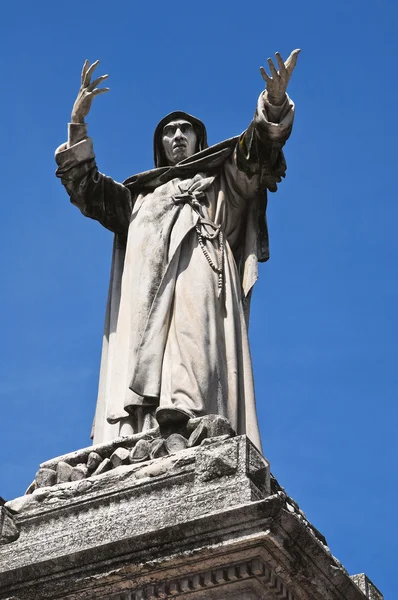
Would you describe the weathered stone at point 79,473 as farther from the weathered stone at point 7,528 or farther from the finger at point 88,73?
the finger at point 88,73

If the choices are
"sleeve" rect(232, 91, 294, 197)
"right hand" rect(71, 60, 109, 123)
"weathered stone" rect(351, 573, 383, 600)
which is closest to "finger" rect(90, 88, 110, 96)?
"right hand" rect(71, 60, 109, 123)

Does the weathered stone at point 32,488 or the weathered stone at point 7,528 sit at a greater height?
the weathered stone at point 32,488

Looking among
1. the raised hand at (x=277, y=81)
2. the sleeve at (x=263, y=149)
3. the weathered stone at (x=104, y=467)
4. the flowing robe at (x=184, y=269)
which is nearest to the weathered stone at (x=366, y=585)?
the flowing robe at (x=184, y=269)

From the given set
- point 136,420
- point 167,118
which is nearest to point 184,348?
point 136,420

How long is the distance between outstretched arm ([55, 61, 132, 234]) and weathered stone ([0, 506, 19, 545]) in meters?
3.86

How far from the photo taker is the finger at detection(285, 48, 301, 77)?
12984mm

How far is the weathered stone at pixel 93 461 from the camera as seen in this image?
11.2 metres

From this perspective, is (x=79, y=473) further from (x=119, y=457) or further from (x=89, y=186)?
(x=89, y=186)

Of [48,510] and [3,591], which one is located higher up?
[48,510]

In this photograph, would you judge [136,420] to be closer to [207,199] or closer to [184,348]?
[184,348]

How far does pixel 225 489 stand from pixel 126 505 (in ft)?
2.77

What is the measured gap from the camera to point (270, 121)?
12930mm

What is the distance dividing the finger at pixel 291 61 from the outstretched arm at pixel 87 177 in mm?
1955

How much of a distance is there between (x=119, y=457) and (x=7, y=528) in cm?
108
